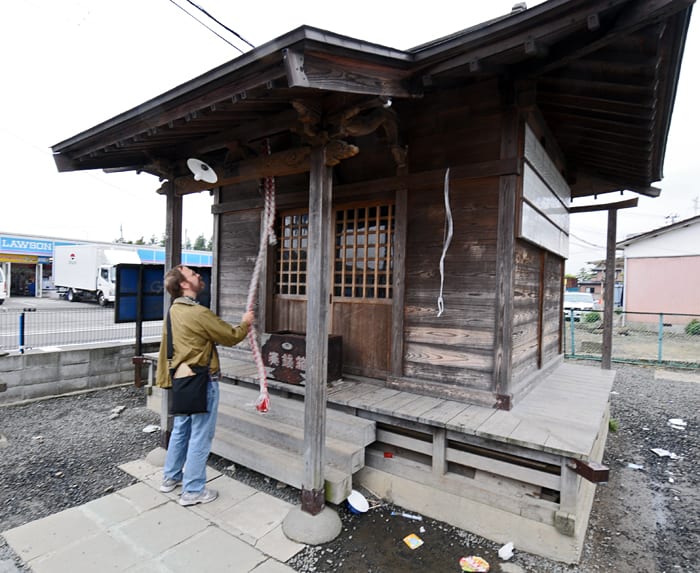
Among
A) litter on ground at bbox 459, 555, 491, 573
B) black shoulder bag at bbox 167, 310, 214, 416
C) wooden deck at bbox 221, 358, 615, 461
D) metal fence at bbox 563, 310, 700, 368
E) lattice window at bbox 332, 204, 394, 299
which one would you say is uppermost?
lattice window at bbox 332, 204, 394, 299

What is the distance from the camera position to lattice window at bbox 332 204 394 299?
161 inches

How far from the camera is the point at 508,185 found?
3.36 meters

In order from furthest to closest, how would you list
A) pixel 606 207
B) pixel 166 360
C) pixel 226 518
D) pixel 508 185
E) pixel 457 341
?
pixel 606 207
pixel 457 341
pixel 508 185
pixel 166 360
pixel 226 518

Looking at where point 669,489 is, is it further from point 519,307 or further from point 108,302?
point 108,302

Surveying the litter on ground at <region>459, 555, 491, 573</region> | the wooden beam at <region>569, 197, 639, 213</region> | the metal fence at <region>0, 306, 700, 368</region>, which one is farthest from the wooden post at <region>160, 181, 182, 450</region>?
the wooden beam at <region>569, 197, 639, 213</region>

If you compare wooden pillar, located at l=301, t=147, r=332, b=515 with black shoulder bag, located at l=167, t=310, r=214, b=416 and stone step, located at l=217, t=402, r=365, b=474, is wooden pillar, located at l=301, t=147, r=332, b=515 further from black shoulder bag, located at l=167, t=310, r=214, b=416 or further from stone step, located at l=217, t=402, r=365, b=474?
black shoulder bag, located at l=167, t=310, r=214, b=416

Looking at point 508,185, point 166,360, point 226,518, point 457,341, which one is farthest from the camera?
point 457,341

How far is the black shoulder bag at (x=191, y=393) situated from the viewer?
2889 mm

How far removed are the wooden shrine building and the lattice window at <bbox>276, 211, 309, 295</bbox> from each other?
3 centimetres

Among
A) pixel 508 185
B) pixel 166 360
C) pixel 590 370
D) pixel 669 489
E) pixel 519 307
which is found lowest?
pixel 669 489

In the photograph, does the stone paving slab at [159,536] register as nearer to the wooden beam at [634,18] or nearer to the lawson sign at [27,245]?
the wooden beam at [634,18]

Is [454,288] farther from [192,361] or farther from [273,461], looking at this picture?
[192,361]

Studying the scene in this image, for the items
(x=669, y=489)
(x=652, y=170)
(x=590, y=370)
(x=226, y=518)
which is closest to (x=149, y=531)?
(x=226, y=518)

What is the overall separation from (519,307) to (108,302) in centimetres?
2161
